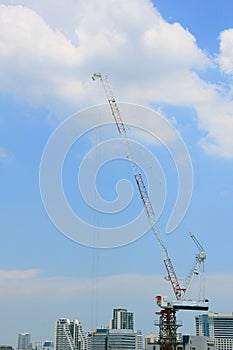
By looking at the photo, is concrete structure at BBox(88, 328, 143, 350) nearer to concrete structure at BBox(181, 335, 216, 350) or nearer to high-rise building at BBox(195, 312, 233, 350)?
high-rise building at BBox(195, 312, 233, 350)

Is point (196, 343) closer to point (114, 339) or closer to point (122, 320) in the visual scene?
point (114, 339)

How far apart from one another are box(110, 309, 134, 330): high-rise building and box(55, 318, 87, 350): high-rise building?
1078cm

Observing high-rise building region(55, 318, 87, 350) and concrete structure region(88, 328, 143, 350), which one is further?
high-rise building region(55, 318, 87, 350)

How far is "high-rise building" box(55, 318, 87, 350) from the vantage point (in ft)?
446

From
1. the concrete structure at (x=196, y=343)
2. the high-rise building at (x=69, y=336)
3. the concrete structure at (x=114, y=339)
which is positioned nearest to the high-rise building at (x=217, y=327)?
the concrete structure at (x=114, y=339)

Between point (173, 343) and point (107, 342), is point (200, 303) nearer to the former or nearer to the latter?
point (173, 343)

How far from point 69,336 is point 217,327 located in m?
51.2

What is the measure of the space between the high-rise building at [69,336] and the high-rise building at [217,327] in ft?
133

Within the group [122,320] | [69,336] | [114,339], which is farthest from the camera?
[122,320]

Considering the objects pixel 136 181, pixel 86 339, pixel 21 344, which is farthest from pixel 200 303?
pixel 21 344

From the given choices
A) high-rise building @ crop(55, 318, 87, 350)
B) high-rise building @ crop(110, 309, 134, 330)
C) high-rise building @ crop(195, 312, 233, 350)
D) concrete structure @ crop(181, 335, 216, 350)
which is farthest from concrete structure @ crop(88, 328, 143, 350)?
concrete structure @ crop(181, 335, 216, 350)

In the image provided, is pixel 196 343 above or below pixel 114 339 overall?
below

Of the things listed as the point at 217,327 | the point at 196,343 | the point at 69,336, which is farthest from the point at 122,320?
the point at 196,343

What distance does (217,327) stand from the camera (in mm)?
160750
